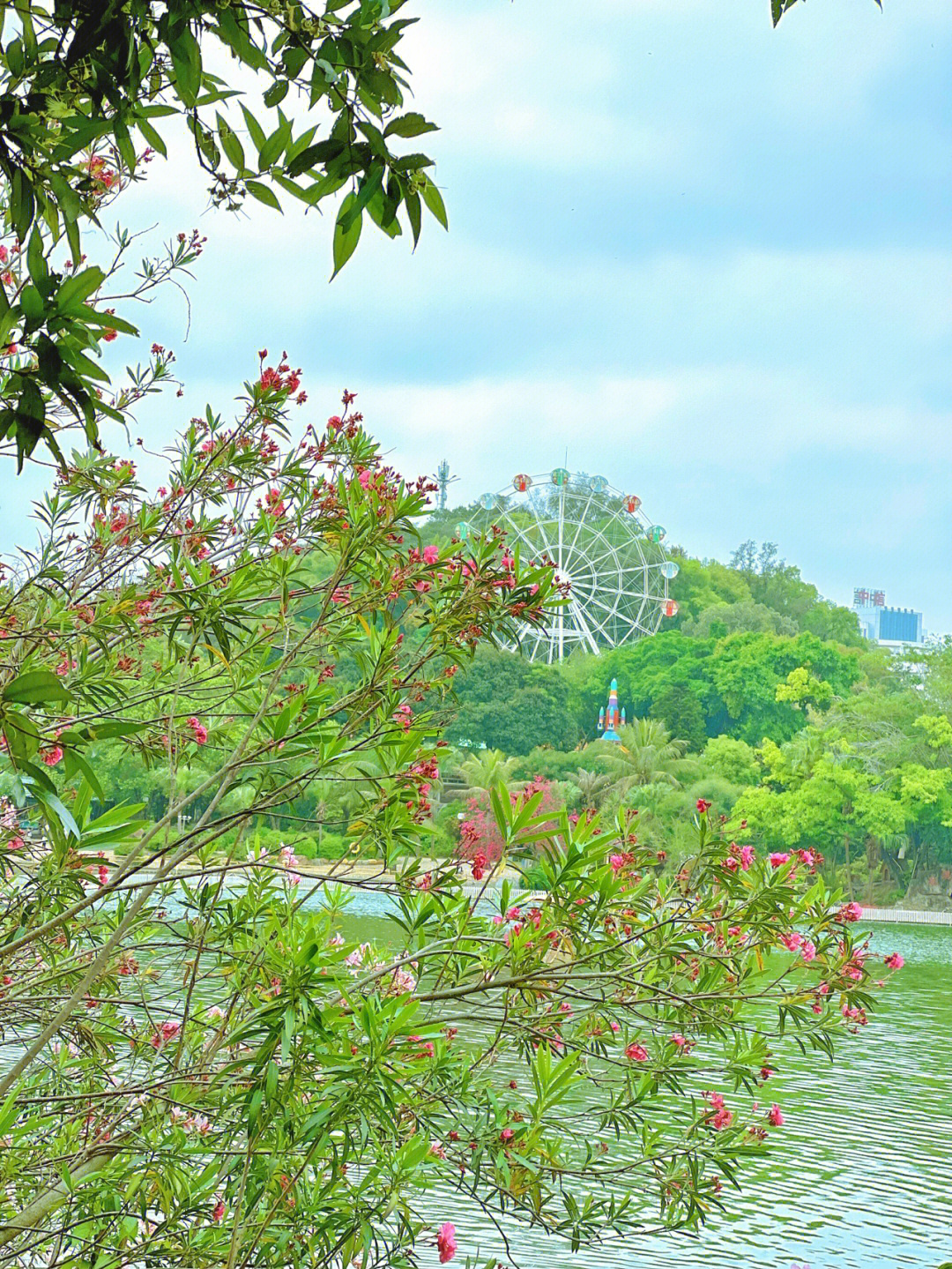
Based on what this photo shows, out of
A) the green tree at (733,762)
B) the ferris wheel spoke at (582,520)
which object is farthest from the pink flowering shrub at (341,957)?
the ferris wheel spoke at (582,520)

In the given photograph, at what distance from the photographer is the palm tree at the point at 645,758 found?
2642cm

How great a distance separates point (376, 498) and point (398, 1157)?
1.02m

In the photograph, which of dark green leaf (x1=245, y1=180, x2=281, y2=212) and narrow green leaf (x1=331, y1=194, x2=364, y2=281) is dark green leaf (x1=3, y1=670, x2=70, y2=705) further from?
dark green leaf (x1=245, y1=180, x2=281, y2=212)

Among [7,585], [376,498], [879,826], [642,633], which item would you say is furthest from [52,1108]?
[642,633]

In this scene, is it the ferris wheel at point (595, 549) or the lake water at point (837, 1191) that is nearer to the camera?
the lake water at point (837, 1191)

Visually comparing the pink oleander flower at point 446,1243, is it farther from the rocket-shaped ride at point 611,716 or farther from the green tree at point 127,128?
the rocket-shaped ride at point 611,716

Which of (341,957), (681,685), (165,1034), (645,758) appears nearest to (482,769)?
(645,758)

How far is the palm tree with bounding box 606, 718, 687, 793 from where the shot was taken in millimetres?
26422

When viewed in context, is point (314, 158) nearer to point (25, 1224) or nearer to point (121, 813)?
point (121, 813)

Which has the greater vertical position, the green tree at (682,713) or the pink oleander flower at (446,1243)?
the green tree at (682,713)

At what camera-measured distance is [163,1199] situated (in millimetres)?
1863

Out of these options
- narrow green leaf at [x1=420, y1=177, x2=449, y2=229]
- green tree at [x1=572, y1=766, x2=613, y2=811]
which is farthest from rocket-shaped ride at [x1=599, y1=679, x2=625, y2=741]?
narrow green leaf at [x1=420, y1=177, x2=449, y2=229]

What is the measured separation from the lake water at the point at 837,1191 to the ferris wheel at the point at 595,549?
107 feet

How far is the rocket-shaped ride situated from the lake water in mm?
22649
